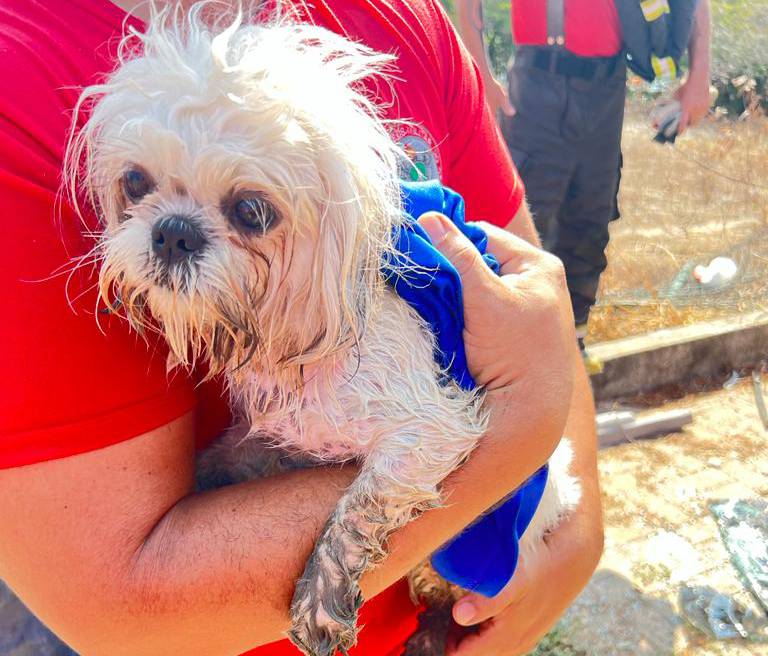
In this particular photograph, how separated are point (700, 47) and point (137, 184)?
4749 millimetres

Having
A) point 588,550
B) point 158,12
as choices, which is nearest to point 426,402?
point 588,550

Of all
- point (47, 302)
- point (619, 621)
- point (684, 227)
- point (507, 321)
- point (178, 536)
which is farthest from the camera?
point (684, 227)

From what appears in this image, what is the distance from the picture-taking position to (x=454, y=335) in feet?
4.76

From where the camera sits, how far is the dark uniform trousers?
15.1ft

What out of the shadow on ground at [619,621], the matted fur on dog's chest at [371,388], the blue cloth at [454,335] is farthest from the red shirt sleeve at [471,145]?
the shadow on ground at [619,621]

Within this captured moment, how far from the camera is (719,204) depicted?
7.05m

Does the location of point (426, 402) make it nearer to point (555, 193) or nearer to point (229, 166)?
point (229, 166)

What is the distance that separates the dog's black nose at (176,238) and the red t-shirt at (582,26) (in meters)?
3.92

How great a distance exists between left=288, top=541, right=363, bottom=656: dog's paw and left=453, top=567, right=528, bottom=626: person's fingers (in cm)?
40

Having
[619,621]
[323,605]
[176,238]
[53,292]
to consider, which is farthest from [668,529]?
[53,292]

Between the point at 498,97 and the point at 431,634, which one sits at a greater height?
the point at 498,97

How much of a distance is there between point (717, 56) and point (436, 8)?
7650 mm

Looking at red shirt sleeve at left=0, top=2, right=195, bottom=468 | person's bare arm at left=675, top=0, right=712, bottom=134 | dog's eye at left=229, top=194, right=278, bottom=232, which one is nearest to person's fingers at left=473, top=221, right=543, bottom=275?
dog's eye at left=229, top=194, right=278, bottom=232

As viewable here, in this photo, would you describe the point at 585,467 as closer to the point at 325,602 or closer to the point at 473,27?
the point at 325,602
